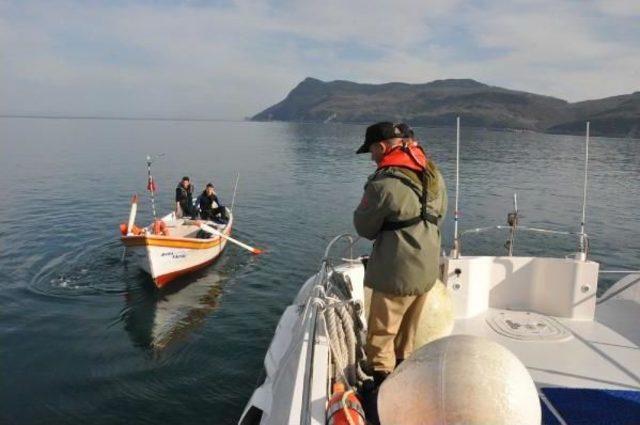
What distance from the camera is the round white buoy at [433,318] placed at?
4781 millimetres

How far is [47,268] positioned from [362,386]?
12907 millimetres

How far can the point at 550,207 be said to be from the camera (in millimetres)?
29172

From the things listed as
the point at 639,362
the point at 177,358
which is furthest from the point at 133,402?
the point at 639,362

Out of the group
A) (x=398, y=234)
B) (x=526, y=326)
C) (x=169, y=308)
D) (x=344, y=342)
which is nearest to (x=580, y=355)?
(x=526, y=326)

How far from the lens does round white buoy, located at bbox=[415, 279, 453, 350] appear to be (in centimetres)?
478

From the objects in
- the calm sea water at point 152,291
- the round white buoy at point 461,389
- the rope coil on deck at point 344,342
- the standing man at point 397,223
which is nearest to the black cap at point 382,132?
the standing man at point 397,223

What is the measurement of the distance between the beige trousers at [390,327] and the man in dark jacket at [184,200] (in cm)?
1343

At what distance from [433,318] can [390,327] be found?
0.87m

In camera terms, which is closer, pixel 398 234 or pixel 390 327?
pixel 398 234

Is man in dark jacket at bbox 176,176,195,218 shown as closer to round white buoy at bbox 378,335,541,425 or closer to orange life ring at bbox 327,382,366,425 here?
orange life ring at bbox 327,382,366,425

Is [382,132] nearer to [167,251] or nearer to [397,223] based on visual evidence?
[397,223]

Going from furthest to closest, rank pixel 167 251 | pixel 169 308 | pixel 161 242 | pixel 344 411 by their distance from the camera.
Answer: pixel 167 251 → pixel 161 242 → pixel 169 308 → pixel 344 411

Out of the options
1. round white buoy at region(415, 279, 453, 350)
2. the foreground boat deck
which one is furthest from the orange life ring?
the foreground boat deck

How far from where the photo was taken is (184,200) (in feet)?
55.1
